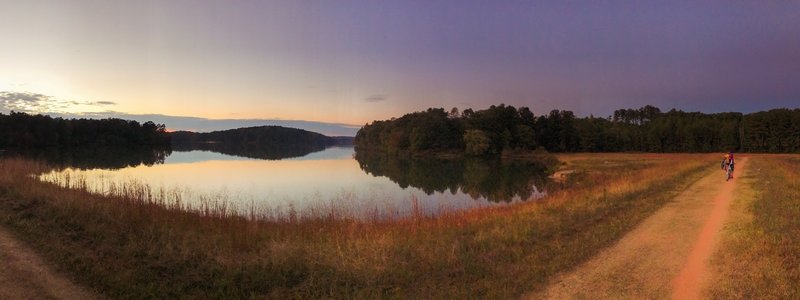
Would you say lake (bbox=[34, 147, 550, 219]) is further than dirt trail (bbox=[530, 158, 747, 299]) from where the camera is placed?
Yes

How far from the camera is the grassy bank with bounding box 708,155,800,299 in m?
6.47

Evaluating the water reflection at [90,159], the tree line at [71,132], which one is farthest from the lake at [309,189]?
the tree line at [71,132]

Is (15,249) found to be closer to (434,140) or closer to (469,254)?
(469,254)

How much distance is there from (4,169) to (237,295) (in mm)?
23080

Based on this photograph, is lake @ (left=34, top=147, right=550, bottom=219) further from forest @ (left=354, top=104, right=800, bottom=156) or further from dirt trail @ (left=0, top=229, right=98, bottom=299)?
forest @ (left=354, top=104, right=800, bottom=156)

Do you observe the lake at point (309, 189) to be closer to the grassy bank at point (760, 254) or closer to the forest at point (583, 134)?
the grassy bank at point (760, 254)

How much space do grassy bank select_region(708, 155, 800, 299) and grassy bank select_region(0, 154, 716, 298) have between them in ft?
7.07

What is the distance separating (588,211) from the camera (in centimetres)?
1384

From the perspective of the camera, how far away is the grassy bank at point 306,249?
7336mm

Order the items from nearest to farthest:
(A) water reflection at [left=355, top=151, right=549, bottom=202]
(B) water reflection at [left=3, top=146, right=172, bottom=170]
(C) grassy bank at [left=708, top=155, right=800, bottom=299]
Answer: (C) grassy bank at [left=708, top=155, right=800, bottom=299], (A) water reflection at [left=355, top=151, right=549, bottom=202], (B) water reflection at [left=3, top=146, right=172, bottom=170]

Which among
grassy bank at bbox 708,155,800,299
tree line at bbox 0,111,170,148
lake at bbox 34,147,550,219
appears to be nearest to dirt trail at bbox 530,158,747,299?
grassy bank at bbox 708,155,800,299

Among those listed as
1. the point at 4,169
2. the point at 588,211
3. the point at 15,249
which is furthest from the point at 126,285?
the point at 4,169

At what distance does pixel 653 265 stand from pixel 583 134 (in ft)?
373

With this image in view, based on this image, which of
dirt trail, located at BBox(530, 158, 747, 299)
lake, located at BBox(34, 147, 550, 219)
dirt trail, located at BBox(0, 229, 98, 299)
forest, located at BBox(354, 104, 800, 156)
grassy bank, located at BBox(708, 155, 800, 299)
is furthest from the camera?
forest, located at BBox(354, 104, 800, 156)
